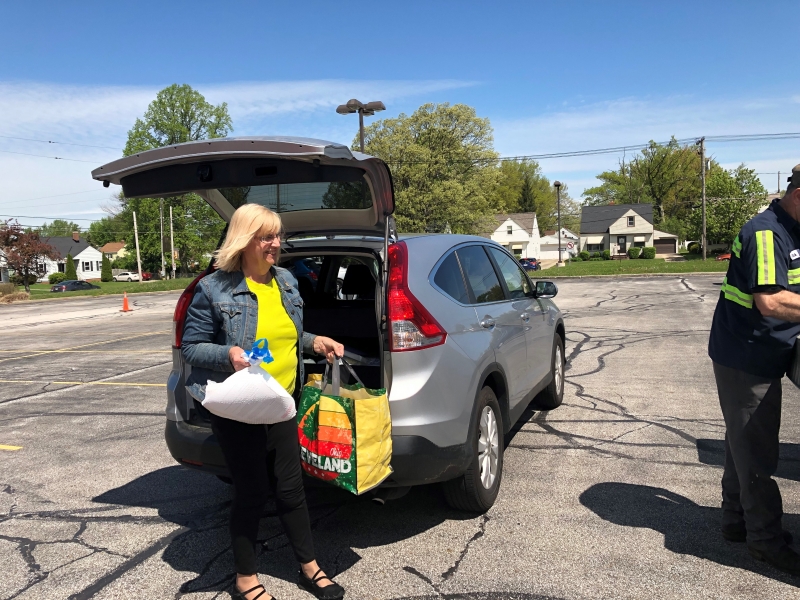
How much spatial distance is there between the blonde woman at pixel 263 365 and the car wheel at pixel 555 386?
3527 mm

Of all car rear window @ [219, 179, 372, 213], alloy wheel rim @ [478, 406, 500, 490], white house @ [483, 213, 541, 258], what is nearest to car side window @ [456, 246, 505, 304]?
alloy wheel rim @ [478, 406, 500, 490]

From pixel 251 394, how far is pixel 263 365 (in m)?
0.24

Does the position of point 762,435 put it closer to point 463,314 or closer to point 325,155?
point 463,314

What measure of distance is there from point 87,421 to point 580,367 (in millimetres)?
6010

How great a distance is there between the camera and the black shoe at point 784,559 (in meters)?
3.05

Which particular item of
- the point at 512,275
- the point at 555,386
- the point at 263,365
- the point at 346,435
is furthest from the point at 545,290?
the point at 263,365

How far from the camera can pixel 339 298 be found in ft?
16.3

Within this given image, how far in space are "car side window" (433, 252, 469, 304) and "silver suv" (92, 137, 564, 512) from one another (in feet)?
0.04

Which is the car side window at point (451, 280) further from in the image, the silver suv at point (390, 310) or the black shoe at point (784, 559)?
the black shoe at point (784, 559)

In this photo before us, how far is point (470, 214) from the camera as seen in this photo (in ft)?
162

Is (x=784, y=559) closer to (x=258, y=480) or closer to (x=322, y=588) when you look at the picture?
(x=322, y=588)

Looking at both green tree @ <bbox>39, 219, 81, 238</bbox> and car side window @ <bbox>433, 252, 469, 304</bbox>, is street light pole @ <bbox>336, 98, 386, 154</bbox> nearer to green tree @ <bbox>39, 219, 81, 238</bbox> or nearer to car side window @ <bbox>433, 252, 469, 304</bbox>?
car side window @ <bbox>433, 252, 469, 304</bbox>

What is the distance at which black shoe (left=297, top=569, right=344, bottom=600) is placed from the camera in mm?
2975

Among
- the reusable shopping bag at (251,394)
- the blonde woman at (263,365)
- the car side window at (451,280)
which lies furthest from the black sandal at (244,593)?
the car side window at (451,280)
